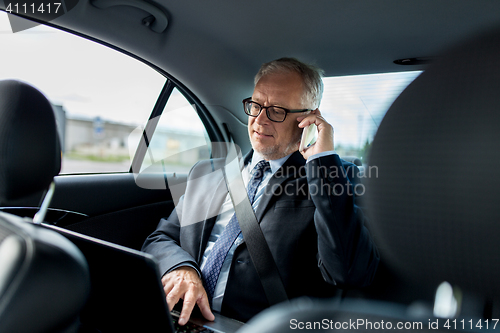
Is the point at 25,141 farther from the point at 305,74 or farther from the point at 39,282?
the point at 305,74

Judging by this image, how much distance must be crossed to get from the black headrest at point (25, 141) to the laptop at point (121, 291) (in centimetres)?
20

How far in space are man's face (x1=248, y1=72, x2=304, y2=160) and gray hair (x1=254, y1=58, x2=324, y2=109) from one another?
0.07ft

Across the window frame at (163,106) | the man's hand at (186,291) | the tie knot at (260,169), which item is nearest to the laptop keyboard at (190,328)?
the man's hand at (186,291)

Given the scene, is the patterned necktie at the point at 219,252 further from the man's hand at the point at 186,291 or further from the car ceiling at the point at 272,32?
the car ceiling at the point at 272,32

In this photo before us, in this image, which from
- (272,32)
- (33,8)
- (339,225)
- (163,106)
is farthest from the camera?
(163,106)

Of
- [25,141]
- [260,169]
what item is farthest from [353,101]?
[25,141]

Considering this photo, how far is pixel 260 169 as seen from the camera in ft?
5.23

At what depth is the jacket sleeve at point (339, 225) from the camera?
1.06 meters

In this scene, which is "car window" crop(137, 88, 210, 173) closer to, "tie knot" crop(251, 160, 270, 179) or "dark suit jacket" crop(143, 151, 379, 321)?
"dark suit jacket" crop(143, 151, 379, 321)

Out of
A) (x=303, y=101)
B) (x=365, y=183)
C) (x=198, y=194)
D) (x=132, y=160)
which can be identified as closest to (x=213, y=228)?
(x=198, y=194)

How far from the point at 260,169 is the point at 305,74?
472mm

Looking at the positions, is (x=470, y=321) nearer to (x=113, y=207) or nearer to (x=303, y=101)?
(x=303, y=101)

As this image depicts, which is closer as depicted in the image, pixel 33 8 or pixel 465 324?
pixel 465 324

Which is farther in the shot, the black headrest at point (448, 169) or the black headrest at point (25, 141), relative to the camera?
the black headrest at point (25, 141)
